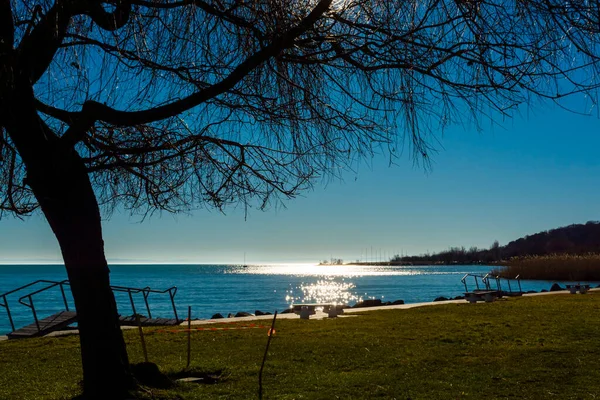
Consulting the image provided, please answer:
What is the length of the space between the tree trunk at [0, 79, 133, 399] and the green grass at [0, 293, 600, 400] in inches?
22.5

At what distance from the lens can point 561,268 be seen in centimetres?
4825

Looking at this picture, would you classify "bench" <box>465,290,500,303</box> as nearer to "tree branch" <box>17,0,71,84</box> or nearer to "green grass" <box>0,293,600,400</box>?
"green grass" <box>0,293,600,400</box>

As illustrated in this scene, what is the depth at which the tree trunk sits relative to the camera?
5898 mm

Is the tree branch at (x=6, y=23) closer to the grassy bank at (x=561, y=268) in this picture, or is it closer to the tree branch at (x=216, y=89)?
the tree branch at (x=216, y=89)

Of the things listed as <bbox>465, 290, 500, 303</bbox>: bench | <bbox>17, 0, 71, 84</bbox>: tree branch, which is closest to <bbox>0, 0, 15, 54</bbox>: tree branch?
<bbox>17, 0, 71, 84</bbox>: tree branch

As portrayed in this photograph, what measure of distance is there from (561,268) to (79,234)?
159ft

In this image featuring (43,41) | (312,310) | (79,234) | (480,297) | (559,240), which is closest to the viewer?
(43,41)

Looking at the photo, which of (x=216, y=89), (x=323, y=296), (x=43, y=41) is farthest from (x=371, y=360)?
(x=323, y=296)

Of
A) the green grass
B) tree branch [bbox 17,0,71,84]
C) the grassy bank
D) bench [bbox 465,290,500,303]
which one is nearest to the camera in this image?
tree branch [bbox 17,0,71,84]

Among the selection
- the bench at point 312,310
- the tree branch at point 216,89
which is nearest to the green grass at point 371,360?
the bench at point 312,310

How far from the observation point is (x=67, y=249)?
19.6ft

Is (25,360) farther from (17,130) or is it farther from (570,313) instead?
(570,313)

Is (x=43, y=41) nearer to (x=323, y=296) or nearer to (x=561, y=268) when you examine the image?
(x=561, y=268)

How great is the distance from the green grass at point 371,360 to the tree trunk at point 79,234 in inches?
22.5
